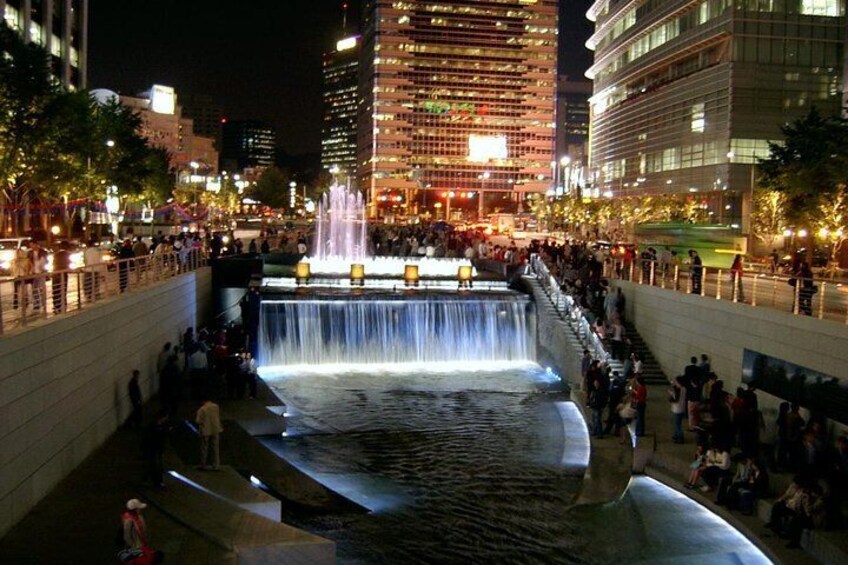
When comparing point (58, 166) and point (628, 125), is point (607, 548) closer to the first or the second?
point (58, 166)

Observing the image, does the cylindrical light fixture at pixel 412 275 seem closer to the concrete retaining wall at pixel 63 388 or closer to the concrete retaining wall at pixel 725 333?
the concrete retaining wall at pixel 725 333

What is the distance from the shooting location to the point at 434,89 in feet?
653

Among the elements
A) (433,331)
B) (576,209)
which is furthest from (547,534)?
(576,209)

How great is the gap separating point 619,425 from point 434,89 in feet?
605

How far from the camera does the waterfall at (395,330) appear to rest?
31.9m

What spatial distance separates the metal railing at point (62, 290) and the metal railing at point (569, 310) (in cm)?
1313

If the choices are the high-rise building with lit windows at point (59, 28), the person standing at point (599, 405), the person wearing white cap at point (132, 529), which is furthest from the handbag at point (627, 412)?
the high-rise building with lit windows at point (59, 28)

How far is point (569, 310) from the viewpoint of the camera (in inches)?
1193

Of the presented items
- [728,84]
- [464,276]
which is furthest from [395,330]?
[728,84]

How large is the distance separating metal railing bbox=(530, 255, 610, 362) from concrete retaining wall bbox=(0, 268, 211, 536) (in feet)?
42.2

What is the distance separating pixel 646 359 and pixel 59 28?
7478 centimetres

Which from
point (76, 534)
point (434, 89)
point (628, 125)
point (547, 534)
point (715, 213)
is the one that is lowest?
point (547, 534)

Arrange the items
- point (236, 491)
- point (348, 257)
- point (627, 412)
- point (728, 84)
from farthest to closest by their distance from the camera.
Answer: point (728, 84) → point (348, 257) → point (627, 412) → point (236, 491)

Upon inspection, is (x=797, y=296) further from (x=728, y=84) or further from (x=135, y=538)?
(x=728, y=84)
